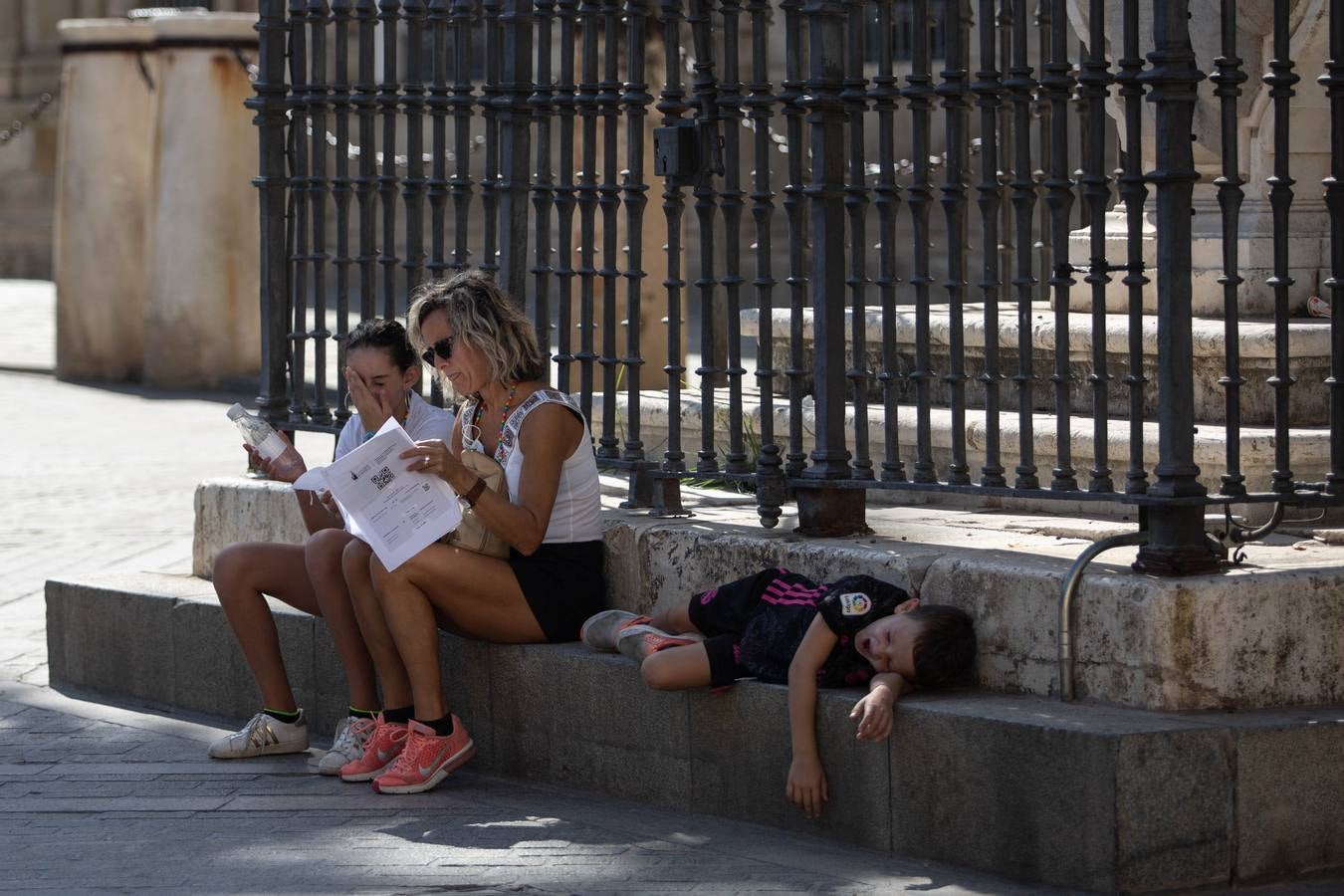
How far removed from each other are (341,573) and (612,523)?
74 cm

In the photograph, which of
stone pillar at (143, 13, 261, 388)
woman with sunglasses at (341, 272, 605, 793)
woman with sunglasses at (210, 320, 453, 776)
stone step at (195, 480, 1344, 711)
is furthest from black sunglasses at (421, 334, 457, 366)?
stone pillar at (143, 13, 261, 388)

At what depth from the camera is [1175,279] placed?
15.3ft

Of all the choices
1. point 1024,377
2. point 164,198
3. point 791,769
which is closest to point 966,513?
point 1024,377

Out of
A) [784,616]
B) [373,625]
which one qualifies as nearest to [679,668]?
[784,616]

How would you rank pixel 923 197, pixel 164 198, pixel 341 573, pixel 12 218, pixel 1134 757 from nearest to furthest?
pixel 1134 757 < pixel 923 197 < pixel 341 573 < pixel 164 198 < pixel 12 218

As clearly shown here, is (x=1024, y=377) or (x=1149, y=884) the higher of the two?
(x=1024, y=377)

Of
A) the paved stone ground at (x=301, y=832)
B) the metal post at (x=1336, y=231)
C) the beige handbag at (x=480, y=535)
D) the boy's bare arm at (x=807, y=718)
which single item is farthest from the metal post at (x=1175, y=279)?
the beige handbag at (x=480, y=535)

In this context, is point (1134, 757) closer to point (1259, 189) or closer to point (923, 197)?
point (923, 197)

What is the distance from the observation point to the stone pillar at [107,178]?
15.7m

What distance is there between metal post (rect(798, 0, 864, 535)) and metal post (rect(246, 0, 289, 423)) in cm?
223

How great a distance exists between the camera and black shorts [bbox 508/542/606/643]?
556 cm

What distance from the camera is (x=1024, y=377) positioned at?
5.14 meters

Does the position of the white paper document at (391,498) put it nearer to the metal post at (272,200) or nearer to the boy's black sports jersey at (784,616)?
the boy's black sports jersey at (784,616)

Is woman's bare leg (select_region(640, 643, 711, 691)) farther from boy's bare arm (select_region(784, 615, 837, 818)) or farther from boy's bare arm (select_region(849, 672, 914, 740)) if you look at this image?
boy's bare arm (select_region(849, 672, 914, 740))
